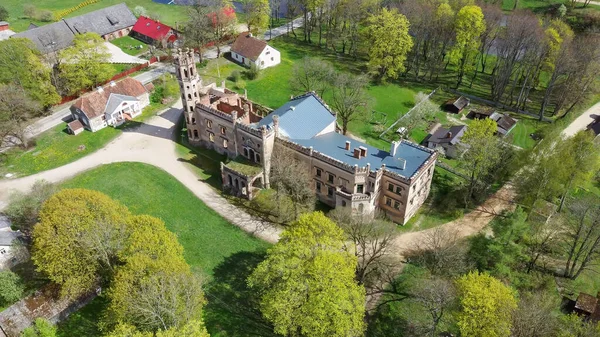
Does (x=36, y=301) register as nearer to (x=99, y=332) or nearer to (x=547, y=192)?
(x=99, y=332)

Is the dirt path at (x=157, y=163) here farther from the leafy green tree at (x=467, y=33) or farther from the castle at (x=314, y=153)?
the leafy green tree at (x=467, y=33)

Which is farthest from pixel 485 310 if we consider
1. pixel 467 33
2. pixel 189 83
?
pixel 467 33

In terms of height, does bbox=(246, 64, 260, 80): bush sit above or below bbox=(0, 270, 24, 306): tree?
above

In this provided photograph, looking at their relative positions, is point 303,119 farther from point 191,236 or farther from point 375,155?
point 191,236

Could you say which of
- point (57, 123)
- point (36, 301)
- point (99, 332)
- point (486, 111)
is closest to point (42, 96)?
point (57, 123)

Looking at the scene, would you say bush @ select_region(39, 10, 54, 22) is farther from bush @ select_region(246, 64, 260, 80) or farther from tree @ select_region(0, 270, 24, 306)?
tree @ select_region(0, 270, 24, 306)

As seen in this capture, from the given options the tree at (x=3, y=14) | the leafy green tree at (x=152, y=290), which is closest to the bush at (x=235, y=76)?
the leafy green tree at (x=152, y=290)

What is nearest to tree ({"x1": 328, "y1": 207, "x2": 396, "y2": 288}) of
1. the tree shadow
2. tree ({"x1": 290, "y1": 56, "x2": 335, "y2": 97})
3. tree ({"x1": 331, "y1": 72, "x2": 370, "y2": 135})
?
the tree shadow
